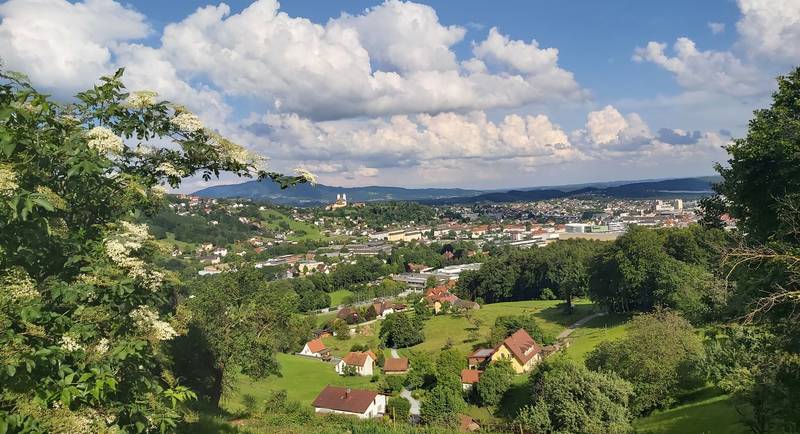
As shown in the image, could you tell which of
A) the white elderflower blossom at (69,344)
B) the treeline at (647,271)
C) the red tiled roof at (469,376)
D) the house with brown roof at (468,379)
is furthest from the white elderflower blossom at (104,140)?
the treeline at (647,271)

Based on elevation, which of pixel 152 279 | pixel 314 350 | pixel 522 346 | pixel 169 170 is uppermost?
pixel 169 170

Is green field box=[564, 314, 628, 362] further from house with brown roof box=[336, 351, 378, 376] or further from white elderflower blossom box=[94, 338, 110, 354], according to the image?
white elderflower blossom box=[94, 338, 110, 354]

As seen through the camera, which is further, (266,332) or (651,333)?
(651,333)

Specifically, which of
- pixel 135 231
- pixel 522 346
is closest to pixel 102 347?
pixel 135 231

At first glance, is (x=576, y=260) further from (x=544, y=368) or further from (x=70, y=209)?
(x=70, y=209)

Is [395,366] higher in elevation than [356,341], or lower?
higher

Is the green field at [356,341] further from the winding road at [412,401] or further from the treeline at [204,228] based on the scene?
the treeline at [204,228]

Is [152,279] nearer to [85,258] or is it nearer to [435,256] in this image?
[85,258]

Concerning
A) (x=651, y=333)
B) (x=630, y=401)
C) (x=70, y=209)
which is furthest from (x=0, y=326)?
(x=651, y=333)
